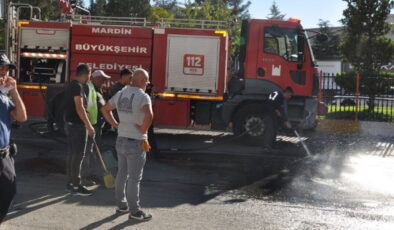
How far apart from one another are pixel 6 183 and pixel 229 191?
357 cm

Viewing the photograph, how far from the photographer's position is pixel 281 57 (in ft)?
36.0

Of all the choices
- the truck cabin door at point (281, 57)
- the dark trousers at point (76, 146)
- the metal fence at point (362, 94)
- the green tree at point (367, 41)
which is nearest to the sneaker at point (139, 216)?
the dark trousers at point (76, 146)

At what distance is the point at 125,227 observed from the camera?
516 centimetres

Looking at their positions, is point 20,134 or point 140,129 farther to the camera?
point 20,134

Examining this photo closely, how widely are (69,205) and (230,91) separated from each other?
6.05 metres

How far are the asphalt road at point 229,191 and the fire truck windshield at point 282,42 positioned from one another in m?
2.04

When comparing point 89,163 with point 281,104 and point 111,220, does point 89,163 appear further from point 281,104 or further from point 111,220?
point 281,104

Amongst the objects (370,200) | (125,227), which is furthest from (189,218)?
(370,200)

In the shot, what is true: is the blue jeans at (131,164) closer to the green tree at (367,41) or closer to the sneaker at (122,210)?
the sneaker at (122,210)

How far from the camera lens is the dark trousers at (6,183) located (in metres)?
3.93

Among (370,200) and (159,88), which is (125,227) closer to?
(370,200)

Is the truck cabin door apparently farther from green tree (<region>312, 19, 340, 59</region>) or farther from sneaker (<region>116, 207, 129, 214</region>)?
green tree (<region>312, 19, 340, 59</region>)

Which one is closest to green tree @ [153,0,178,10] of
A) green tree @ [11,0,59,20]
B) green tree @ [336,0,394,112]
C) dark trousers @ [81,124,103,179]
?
green tree @ [11,0,59,20]

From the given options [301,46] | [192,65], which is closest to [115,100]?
[192,65]
